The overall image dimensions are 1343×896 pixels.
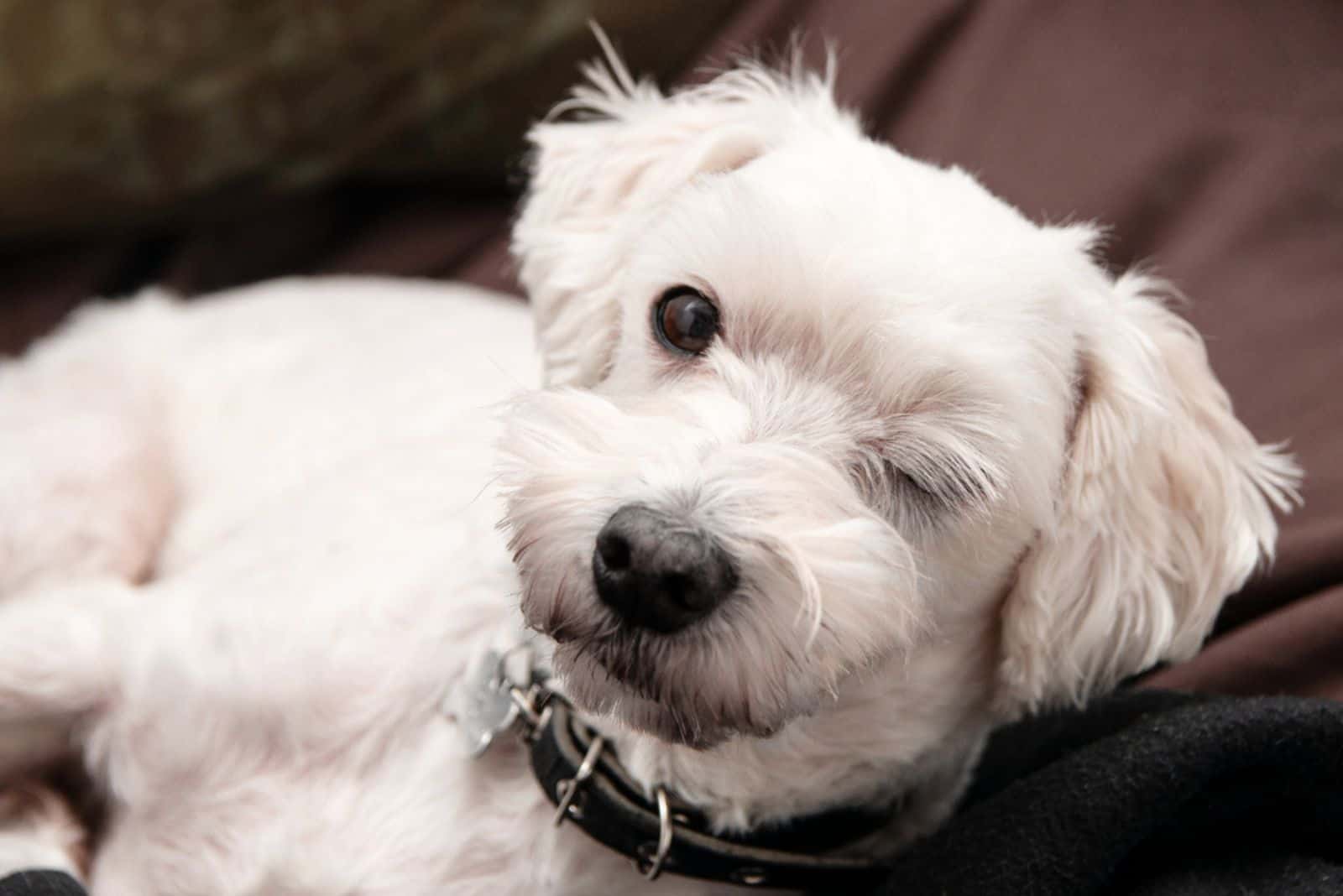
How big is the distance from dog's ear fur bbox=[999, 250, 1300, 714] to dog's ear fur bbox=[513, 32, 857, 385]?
427mm

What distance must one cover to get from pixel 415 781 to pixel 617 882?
0.25m

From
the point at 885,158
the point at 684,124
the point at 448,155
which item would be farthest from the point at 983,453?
the point at 448,155

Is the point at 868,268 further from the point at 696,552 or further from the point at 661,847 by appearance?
the point at 661,847

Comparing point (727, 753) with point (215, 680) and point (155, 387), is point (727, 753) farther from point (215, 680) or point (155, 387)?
point (155, 387)

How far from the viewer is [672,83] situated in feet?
6.79

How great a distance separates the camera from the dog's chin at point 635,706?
40.6 inches

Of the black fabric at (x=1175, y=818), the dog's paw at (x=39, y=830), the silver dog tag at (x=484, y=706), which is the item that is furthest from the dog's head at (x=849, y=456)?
the dog's paw at (x=39, y=830)

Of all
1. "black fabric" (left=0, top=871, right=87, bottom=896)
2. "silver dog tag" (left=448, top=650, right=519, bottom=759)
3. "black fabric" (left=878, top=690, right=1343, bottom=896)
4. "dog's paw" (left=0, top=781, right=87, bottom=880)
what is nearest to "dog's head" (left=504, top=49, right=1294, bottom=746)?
"black fabric" (left=878, top=690, right=1343, bottom=896)

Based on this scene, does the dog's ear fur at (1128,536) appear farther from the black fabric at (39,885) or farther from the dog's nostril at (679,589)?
the black fabric at (39,885)

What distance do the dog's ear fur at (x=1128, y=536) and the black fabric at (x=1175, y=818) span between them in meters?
0.08

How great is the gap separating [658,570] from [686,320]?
1.09 ft

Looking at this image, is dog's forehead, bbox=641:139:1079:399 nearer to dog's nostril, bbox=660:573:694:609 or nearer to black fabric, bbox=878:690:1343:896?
dog's nostril, bbox=660:573:694:609

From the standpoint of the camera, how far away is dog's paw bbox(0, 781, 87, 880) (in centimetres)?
143

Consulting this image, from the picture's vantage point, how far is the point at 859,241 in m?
1.12
